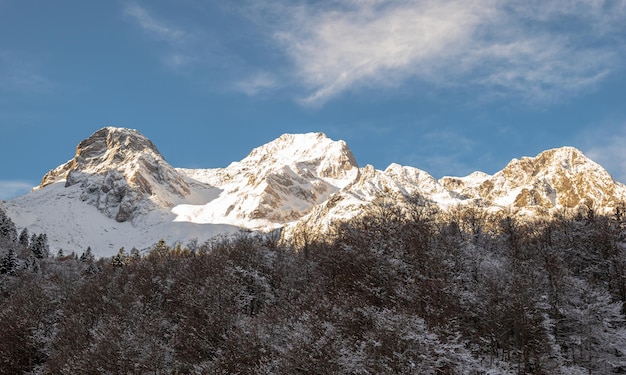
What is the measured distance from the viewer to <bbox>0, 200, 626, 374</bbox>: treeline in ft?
142

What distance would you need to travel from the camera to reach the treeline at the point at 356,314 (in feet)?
142

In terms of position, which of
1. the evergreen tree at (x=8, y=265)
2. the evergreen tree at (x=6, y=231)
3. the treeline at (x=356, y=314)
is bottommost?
the treeline at (x=356, y=314)

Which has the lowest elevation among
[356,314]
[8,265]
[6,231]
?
[356,314]

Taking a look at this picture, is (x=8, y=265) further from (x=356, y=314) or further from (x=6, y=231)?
(x=356, y=314)

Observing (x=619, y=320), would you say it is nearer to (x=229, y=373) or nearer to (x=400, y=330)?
(x=400, y=330)

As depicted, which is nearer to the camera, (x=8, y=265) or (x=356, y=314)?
(x=356, y=314)

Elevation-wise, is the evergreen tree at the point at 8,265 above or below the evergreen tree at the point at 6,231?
below

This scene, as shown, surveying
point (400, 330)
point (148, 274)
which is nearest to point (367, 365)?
point (400, 330)

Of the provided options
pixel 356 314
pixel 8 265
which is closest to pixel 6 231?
pixel 8 265

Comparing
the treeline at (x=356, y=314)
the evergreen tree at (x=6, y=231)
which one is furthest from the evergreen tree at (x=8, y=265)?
the evergreen tree at (x=6, y=231)

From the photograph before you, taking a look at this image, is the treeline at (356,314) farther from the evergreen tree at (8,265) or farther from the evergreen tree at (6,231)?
the evergreen tree at (6,231)

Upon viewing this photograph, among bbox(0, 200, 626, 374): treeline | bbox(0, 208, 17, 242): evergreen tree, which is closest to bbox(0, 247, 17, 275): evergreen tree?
bbox(0, 200, 626, 374): treeline

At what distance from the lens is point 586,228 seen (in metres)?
83.9

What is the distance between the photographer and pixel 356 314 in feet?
161
